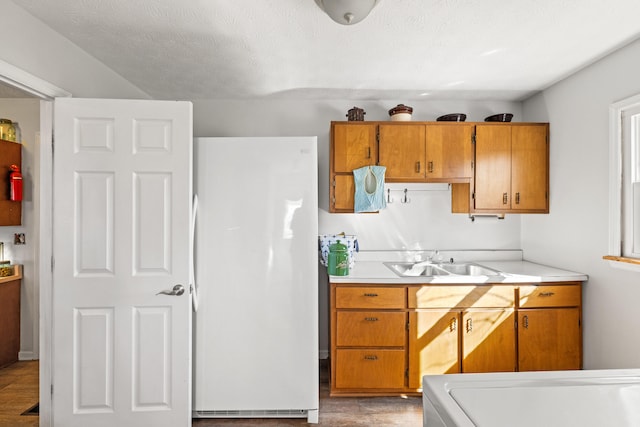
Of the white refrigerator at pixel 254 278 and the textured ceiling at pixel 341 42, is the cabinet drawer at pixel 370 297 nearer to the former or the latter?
the white refrigerator at pixel 254 278

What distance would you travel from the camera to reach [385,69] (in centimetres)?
269

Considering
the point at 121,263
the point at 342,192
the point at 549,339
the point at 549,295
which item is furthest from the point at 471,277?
the point at 121,263

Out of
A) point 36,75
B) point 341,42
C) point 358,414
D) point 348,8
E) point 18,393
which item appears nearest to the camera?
point 348,8

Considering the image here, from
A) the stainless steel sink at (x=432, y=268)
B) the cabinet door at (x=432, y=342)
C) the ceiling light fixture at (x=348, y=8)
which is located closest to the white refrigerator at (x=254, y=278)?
the cabinet door at (x=432, y=342)

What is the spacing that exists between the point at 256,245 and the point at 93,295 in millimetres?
967

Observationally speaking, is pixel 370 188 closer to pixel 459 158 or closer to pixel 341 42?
pixel 459 158

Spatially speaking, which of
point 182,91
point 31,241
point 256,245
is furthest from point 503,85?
point 31,241

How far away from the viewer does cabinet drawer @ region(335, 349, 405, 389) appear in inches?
105

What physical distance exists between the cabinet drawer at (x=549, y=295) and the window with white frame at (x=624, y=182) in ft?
1.38

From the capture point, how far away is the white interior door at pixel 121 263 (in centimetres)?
210

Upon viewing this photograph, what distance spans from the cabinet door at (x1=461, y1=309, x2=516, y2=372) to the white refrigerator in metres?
1.12

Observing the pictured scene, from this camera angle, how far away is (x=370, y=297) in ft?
8.79

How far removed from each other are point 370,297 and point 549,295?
1303 millimetres

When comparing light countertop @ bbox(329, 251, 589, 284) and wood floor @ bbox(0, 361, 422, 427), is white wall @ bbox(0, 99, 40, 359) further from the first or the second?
light countertop @ bbox(329, 251, 589, 284)
